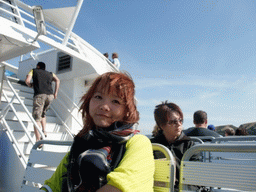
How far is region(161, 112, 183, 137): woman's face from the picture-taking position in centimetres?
205

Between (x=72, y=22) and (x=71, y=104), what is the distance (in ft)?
7.58

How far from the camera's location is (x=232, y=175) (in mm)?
1090

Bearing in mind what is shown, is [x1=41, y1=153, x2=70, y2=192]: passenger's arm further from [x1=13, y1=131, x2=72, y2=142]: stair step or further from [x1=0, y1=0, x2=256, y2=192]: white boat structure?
[x1=13, y1=131, x2=72, y2=142]: stair step

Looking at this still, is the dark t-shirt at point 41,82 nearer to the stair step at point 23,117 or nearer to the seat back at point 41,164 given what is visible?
the stair step at point 23,117

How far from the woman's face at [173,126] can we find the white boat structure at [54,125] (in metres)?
0.36

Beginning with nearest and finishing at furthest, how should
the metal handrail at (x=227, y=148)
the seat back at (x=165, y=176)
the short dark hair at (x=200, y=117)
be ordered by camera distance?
the metal handrail at (x=227, y=148), the seat back at (x=165, y=176), the short dark hair at (x=200, y=117)

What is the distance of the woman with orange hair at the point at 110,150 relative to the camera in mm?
902

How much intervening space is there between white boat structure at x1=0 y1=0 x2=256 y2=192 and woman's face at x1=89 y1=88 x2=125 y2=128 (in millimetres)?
444

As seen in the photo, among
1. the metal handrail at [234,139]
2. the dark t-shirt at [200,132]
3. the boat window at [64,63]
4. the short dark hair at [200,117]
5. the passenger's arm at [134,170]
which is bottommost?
the dark t-shirt at [200,132]

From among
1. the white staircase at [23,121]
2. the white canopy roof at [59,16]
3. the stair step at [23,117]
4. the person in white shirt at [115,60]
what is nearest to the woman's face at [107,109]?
the white staircase at [23,121]

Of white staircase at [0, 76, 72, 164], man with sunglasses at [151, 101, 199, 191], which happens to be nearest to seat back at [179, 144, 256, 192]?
man with sunglasses at [151, 101, 199, 191]

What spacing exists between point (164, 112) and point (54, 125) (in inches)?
163

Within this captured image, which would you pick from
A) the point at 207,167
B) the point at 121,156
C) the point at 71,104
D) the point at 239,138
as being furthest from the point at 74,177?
the point at 71,104

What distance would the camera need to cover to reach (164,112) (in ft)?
7.10
